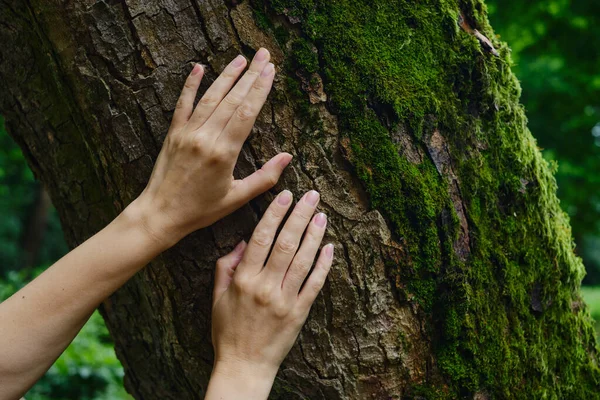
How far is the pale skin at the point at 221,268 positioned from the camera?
1.57m

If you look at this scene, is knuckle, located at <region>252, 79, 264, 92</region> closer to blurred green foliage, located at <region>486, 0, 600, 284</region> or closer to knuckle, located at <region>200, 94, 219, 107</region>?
knuckle, located at <region>200, 94, 219, 107</region>

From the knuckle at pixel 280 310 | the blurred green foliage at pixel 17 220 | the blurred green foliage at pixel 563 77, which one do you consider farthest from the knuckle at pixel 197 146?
the blurred green foliage at pixel 17 220

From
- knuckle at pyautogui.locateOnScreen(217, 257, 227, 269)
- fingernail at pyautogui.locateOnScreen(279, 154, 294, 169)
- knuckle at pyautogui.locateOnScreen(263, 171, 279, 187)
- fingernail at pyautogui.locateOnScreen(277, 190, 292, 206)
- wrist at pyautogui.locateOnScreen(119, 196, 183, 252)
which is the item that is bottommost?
knuckle at pyautogui.locateOnScreen(217, 257, 227, 269)

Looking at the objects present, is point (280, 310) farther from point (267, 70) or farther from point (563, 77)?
point (563, 77)

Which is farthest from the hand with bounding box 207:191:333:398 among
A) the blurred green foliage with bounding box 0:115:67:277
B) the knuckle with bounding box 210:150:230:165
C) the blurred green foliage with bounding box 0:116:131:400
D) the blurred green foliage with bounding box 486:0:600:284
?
the blurred green foliage with bounding box 0:115:67:277

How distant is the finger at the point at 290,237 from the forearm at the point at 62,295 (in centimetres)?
39

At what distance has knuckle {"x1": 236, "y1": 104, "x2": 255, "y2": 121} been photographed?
1.57 metres

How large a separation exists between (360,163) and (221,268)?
0.62 meters

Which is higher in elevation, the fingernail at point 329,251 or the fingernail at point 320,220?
the fingernail at point 320,220

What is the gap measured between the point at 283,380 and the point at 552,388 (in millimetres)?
1097

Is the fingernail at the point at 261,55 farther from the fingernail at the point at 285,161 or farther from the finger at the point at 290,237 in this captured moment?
the finger at the point at 290,237

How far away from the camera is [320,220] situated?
1.67 meters

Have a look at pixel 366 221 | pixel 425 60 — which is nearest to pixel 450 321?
pixel 366 221

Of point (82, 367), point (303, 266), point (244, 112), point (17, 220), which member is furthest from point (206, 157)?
point (17, 220)
